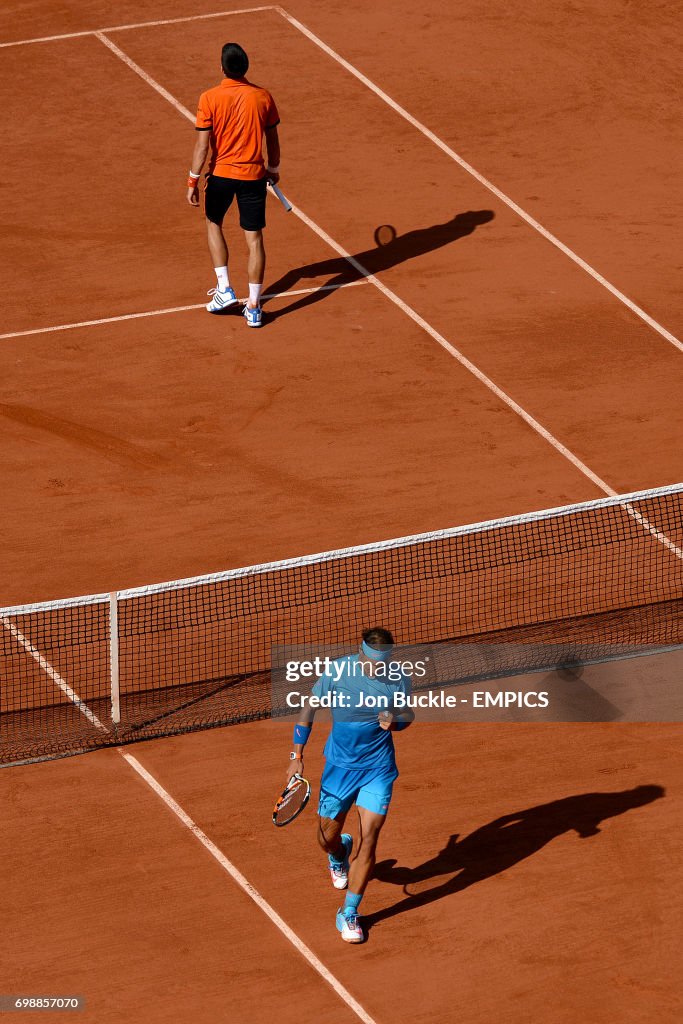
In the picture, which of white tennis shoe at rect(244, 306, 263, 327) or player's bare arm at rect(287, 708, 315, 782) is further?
white tennis shoe at rect(244, 306, 263, 327)

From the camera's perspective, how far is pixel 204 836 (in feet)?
32.1

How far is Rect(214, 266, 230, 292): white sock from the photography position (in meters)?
15.1

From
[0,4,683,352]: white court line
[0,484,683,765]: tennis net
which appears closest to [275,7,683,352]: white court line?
[0,4,683,352]: white court line

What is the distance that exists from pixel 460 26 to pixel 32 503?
39.6 feet

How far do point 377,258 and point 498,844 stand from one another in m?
8.34

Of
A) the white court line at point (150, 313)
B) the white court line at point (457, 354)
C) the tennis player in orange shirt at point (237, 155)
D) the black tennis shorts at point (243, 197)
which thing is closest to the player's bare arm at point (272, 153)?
the tennis player in orange shirt at point (237, 155)

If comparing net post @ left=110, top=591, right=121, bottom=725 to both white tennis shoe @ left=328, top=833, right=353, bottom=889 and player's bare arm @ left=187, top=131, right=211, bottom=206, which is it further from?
player's bare arm @ left=187, top=131, right=211, bottom=206

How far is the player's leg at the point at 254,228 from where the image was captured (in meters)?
14.7

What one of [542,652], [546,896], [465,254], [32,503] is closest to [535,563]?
[542,652]

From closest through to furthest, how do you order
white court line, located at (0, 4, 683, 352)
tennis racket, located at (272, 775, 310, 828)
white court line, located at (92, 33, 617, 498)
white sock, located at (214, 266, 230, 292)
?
tennis racket, located at (272, 775, 310, 828), white court line, located at (92, 33, 617, 498), white sock, located at (214, 266, 230, 292), white court line, located at (0, 4, 683, 352)

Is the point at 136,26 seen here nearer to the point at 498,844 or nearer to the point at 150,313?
the point at 150,313

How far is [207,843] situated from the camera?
9.73 metres

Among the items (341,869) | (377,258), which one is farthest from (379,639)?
(377,258)

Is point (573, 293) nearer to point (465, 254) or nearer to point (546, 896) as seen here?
point (465, 254)
